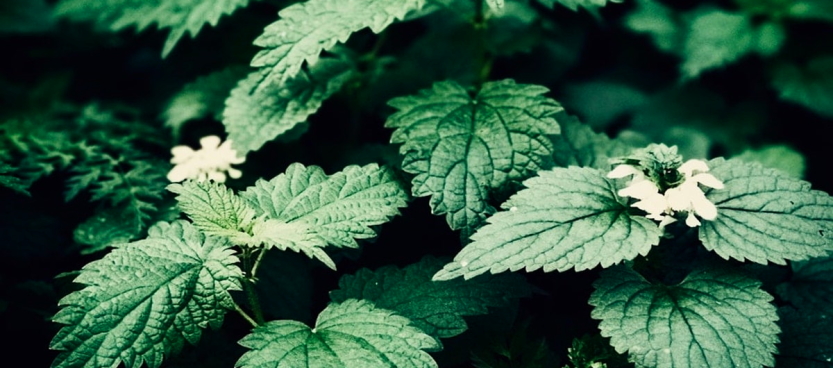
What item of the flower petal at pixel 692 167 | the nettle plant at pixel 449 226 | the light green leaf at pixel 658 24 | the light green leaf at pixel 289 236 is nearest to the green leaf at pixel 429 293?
the nettle plant at pixel 449 226

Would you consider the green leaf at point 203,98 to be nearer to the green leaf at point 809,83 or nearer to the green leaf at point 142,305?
the green leaf at point 142,305

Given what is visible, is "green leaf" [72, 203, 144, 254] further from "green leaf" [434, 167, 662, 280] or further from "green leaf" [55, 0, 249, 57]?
"green leaf" [434, 167, 662, 280]

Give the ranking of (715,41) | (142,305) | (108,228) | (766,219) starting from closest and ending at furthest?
(142,305) < (766,219) < (108,228) < (715,41)

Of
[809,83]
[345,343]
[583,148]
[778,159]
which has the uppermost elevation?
[809,83]

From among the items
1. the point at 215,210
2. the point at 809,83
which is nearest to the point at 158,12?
the point at 215,210

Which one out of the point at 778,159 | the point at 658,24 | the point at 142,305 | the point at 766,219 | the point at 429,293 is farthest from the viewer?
the point at 658,24

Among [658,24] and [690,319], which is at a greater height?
[658,24]

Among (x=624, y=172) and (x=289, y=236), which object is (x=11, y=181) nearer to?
(x=289, y=236)
